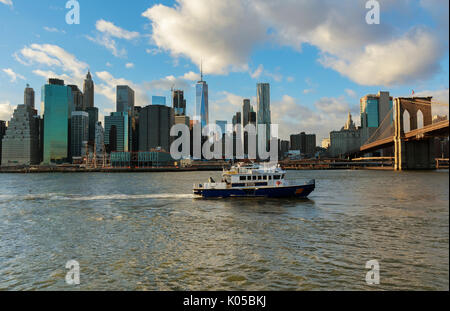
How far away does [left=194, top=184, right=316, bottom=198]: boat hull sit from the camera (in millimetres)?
41688

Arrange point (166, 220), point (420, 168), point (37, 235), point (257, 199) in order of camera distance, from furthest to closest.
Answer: point (420, 168) → point (257, 199) → point (166, 220) → point (37, 235)

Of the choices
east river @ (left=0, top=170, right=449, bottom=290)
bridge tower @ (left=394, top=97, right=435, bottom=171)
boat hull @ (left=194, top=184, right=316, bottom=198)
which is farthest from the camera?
bridge tower @ (left=394, top=97, right=435, bottom=171)

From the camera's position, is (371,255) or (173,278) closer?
(173,278)

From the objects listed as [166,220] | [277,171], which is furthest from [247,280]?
[277,171]

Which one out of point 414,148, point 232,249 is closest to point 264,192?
point 232,249

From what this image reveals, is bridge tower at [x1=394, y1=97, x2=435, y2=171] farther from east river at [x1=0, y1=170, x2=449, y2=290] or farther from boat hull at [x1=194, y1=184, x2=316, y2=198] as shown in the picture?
east river at [x1=0, y1=170, x2=449, y2=290]

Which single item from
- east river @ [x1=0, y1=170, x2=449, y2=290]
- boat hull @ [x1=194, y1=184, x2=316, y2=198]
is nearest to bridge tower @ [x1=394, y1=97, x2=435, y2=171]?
boat hull @ [x1=194, y1=184, x2=316, y2=198]

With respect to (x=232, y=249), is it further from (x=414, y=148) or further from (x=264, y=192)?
(x=414, y=148)

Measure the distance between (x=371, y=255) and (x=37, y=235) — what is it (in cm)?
2246

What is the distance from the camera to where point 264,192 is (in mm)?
41750

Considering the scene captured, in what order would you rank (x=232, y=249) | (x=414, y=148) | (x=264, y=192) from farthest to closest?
(x=414, y=148) → (x=264, y=192) → (x=232, y=249)
